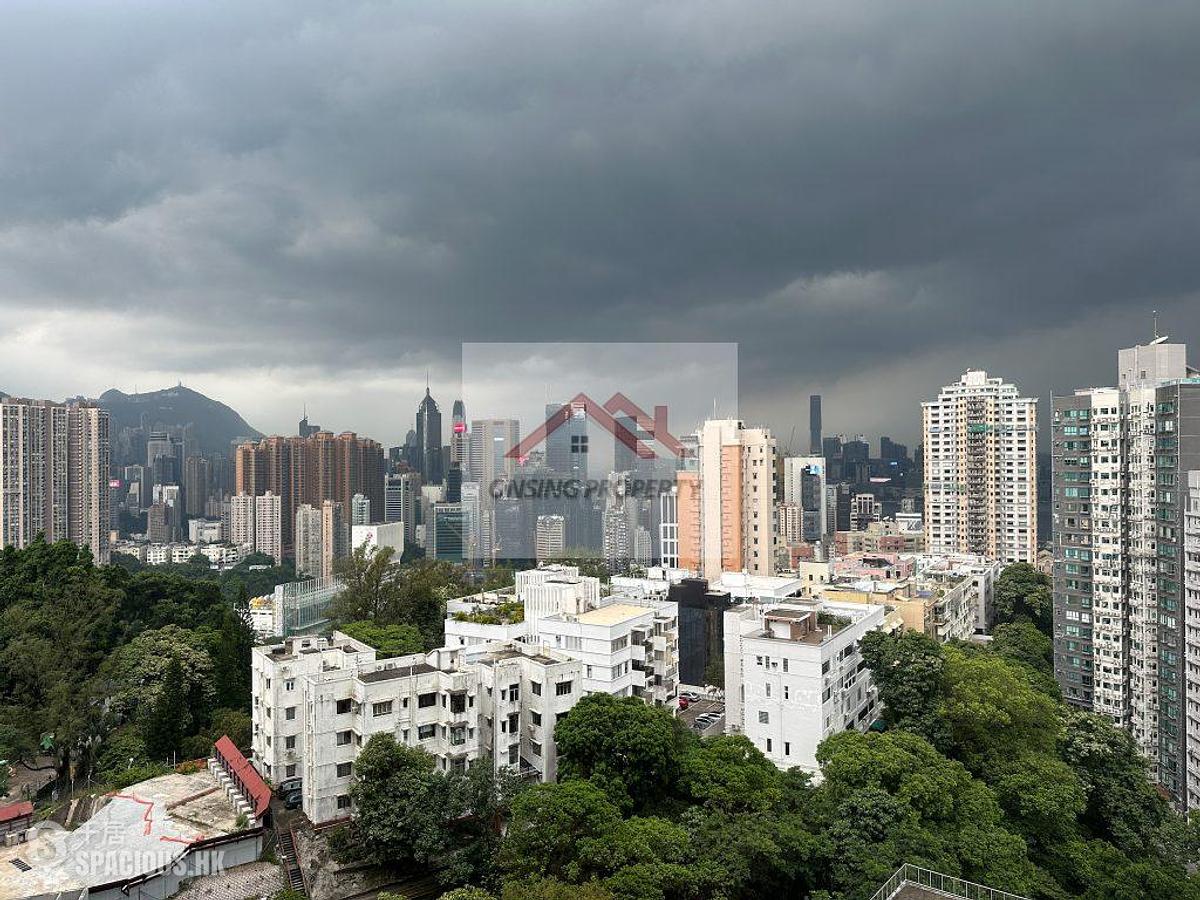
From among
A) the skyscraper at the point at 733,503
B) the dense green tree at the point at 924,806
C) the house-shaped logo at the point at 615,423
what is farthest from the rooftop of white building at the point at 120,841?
the skyscraper at the point at 733,503

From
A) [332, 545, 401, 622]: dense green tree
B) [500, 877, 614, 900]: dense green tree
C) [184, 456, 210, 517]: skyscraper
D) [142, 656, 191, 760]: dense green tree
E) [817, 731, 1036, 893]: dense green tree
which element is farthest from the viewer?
[184, 456, 210, 517]: skyscraper

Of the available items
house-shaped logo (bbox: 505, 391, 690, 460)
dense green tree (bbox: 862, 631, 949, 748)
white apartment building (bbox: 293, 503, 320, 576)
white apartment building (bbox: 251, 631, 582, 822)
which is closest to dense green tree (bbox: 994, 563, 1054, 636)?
house-shaped logo (bbox: 505, 391, 690, 460)

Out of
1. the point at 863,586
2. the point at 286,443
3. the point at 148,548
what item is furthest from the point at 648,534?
the point at 148,548

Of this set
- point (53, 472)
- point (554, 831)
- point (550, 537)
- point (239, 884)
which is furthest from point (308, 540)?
point (554, 831)

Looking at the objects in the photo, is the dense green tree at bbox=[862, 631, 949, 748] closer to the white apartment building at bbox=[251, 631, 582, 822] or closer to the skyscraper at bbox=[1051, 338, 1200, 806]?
the white apartment building at bbox=[251, 631, 582, 822]

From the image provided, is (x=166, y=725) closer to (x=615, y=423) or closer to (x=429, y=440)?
(x=615, y=423)

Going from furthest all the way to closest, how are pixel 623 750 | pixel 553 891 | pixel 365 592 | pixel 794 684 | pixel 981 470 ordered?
pixel 981 470
pixel 365 592
pixel 794 684
pixel 623 750
pixel 553 891
